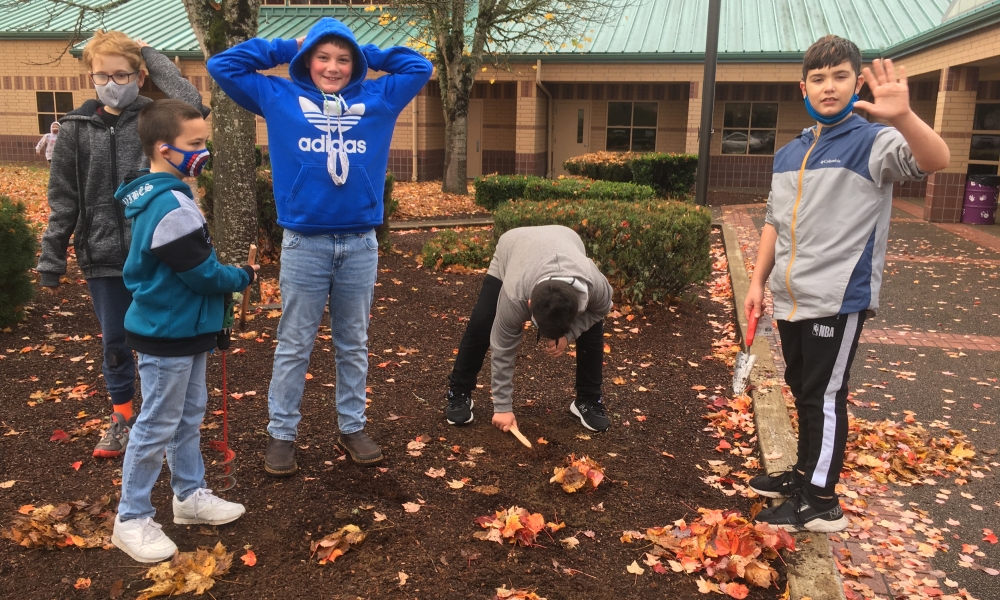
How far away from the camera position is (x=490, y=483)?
3723 mm

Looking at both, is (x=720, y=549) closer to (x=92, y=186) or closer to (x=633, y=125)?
(x=92, y=186)

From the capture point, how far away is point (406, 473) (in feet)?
12.4

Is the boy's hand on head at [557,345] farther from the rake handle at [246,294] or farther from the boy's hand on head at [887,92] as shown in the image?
the boy's hand on head at [887,92]

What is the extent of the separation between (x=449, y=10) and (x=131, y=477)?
45.9ft

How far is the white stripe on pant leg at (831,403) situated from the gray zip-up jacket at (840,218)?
0.10m

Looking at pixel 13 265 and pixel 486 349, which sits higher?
pixel 13 265

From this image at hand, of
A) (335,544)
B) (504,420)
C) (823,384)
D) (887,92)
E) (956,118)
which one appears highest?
(956,118)

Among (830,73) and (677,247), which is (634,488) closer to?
(830,73)

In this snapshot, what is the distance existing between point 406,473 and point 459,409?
26.7 inches

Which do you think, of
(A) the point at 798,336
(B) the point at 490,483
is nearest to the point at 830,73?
(A) the point at 798,336

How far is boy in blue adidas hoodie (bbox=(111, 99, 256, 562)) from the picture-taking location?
9.18 feet

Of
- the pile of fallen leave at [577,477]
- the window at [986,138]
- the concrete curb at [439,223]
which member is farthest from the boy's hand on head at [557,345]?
the window at [986,138]

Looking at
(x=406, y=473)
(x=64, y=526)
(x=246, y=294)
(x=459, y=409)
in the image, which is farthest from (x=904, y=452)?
(x=64, y=526)

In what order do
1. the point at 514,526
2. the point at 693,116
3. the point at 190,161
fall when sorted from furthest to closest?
the point at 693,116
the point at 514,526
the point at 190,161
